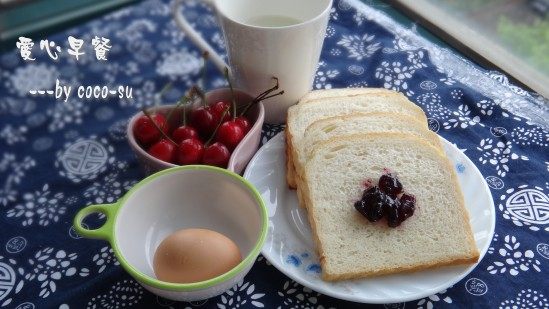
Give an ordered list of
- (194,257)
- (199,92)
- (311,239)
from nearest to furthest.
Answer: (194,257) → (311,239) → (199,92)

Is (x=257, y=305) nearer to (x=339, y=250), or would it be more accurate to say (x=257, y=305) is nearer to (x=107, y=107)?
(x=339, y=250)

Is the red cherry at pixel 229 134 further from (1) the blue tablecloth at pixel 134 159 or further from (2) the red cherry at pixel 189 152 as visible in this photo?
(1) the blue tablecloth at pixel 134 159

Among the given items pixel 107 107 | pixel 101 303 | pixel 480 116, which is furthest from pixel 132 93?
pixel 480 116

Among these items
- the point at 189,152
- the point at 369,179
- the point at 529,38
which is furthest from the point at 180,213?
the point at 529,38

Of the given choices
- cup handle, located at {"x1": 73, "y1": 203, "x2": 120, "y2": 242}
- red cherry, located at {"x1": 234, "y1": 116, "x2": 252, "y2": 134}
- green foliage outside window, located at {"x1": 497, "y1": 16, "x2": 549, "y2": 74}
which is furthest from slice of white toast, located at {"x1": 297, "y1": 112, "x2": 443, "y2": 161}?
green foliage outside window, located at {"x1": 497, "y1": 16, "x2": 549, "y2": 74}

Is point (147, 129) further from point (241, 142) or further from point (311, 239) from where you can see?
point (311, 239)

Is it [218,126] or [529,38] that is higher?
[218,126]

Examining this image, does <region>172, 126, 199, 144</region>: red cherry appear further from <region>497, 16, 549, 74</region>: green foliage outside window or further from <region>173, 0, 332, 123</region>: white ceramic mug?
<region>497, 16, 549, 74</region>: green foliage outside window
